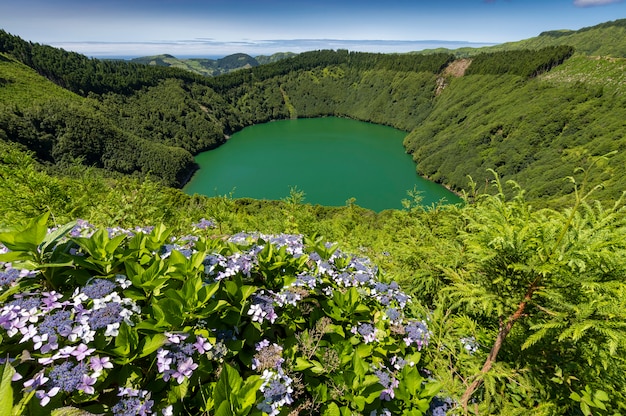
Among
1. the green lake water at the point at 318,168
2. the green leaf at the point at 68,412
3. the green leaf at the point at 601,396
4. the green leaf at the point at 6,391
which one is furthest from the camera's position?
the green lake water at the point at 318,168

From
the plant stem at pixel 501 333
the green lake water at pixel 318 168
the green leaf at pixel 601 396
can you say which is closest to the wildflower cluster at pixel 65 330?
the plant stem at pixel 501 333

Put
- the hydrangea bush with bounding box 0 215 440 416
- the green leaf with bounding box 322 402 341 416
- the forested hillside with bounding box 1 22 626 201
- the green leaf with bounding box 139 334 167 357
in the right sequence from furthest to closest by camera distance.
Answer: the forested hillside with bounding box 1 22 626 201 < the green leaf with bounding box 322 402 341 416 < the green leaf with bounding box 139 334 167 357 < the hydrangea bush with bounding box 0 215 440 416

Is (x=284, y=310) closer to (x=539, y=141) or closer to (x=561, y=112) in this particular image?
(x=539, y=141)

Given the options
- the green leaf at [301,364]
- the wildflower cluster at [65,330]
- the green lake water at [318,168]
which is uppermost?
the wildflower cluster at [65,330]

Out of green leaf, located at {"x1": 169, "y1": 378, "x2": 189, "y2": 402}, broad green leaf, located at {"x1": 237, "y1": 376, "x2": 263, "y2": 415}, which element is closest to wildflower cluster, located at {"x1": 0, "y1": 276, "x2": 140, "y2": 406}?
green leaf, located at {"x1": 169, "y1": 378, "x2": 189, "y2": 402}

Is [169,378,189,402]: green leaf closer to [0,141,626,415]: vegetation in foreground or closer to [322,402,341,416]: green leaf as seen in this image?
[0,141,626,415]: vegetation in foreground

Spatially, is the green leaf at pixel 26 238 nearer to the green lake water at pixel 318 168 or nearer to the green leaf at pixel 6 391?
the green leaf at pixel 6 391

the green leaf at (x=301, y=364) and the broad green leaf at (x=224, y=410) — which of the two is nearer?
the broad green leaf at (x=224, y=410)
